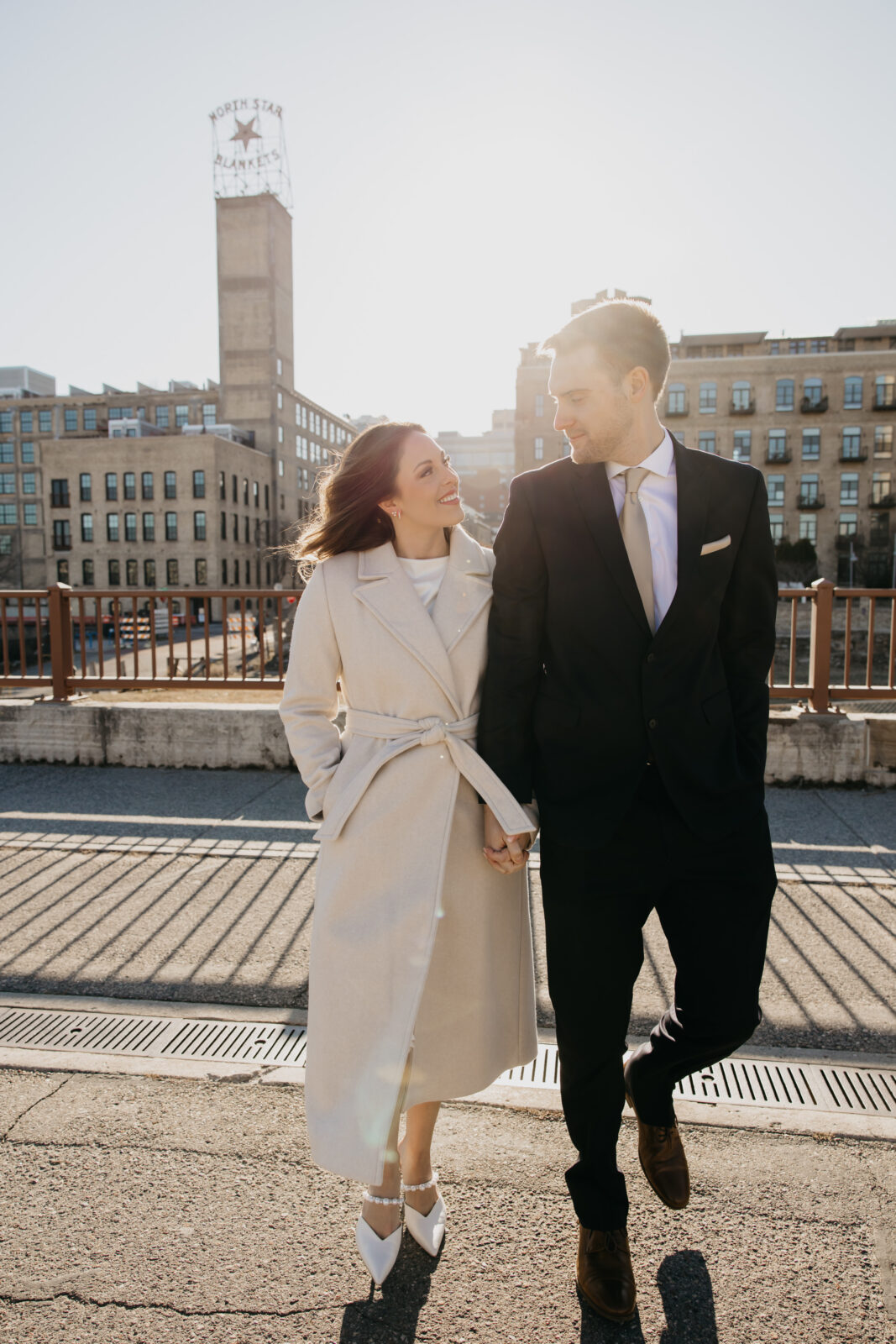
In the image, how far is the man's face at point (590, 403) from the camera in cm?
212

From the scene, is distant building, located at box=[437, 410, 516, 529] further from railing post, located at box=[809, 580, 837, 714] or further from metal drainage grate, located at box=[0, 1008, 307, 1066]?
metal drainage grate, located at box=[0, 1008, 307, 1066]

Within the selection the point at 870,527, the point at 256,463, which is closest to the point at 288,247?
the point at 256,463

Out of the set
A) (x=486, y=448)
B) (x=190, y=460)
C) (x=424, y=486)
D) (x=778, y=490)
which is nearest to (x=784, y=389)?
(x=778, y=490)


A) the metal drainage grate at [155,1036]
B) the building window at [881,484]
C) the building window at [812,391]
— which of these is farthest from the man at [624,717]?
the building window at [881,484]

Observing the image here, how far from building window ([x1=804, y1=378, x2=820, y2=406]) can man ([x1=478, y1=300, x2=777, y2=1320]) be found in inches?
2757

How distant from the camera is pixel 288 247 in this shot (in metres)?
74.8

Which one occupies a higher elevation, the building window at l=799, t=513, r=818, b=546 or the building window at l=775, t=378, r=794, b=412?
the building window at l=775, t=378, r=794, b=412

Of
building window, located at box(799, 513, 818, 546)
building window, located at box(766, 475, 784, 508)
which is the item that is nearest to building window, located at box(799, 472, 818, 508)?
building window, located at box(799, 513, 818, 546)

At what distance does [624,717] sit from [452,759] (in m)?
0.44

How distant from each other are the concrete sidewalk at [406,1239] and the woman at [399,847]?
0.53ft

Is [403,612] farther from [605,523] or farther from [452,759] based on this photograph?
[605,523]

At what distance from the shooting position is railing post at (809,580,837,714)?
671 cm

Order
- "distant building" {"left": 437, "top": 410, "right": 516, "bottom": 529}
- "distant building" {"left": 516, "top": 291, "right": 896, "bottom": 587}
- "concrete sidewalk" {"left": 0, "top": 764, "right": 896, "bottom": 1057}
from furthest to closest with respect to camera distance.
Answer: "distant building" {"left": 437, "top": 410, "right": 516, "bottom": 529}, "distant building" {"left": 516, "top": 291, "right": 896, "bottom": 587}, "concrete sidewalk" {"left": 0, "top": 764, "right": 896, "bottom": 1057}

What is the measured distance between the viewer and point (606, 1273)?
194 centimetres
